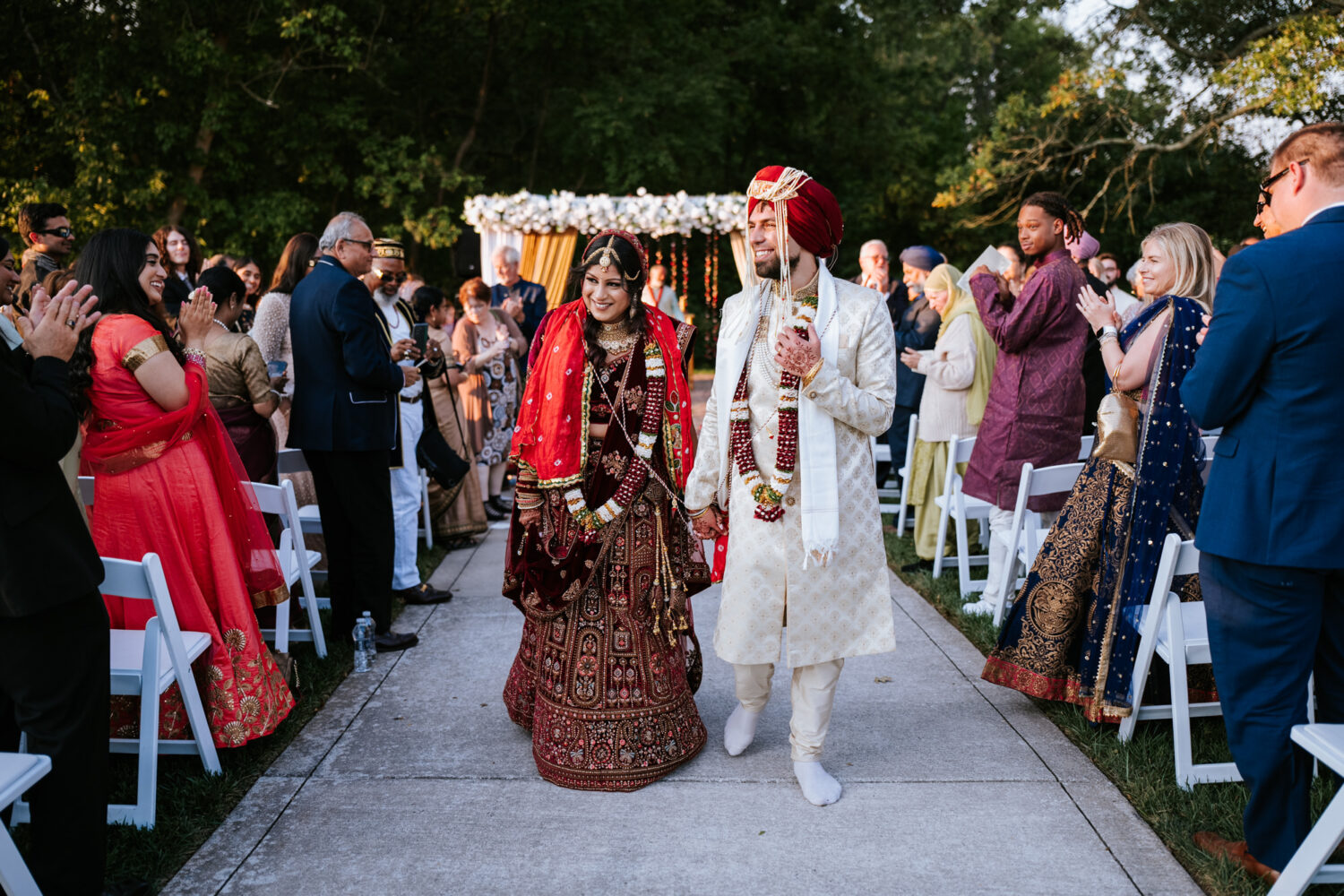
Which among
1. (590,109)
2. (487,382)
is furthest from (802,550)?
(590,109)

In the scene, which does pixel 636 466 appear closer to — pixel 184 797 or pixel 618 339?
pixel 618 339

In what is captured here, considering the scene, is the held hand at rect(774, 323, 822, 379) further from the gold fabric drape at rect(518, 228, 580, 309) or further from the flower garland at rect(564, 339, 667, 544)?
the gold fabric drape at rect(518, 228, 580, 309)

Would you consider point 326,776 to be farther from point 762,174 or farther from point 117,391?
point 762,174

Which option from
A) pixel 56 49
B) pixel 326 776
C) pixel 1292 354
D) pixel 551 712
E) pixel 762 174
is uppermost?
pixel 56 49

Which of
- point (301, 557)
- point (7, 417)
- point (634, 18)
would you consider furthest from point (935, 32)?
point (7, 417)

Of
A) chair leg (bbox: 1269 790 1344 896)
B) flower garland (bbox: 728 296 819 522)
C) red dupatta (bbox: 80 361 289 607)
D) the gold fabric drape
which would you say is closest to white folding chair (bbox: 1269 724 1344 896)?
chair leg (bbox: 1269 790 1344 896)

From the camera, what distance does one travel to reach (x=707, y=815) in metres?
3.21

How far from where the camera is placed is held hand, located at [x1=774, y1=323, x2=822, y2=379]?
3.04 m

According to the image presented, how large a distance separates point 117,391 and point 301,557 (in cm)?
144

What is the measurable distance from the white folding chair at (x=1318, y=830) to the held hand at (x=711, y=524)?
5.74 feet

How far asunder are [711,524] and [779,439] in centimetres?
42

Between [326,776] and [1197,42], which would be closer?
[326,776]

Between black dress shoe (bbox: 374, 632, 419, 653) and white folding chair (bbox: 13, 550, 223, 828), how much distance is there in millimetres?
1515

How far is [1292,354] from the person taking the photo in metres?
2.42
